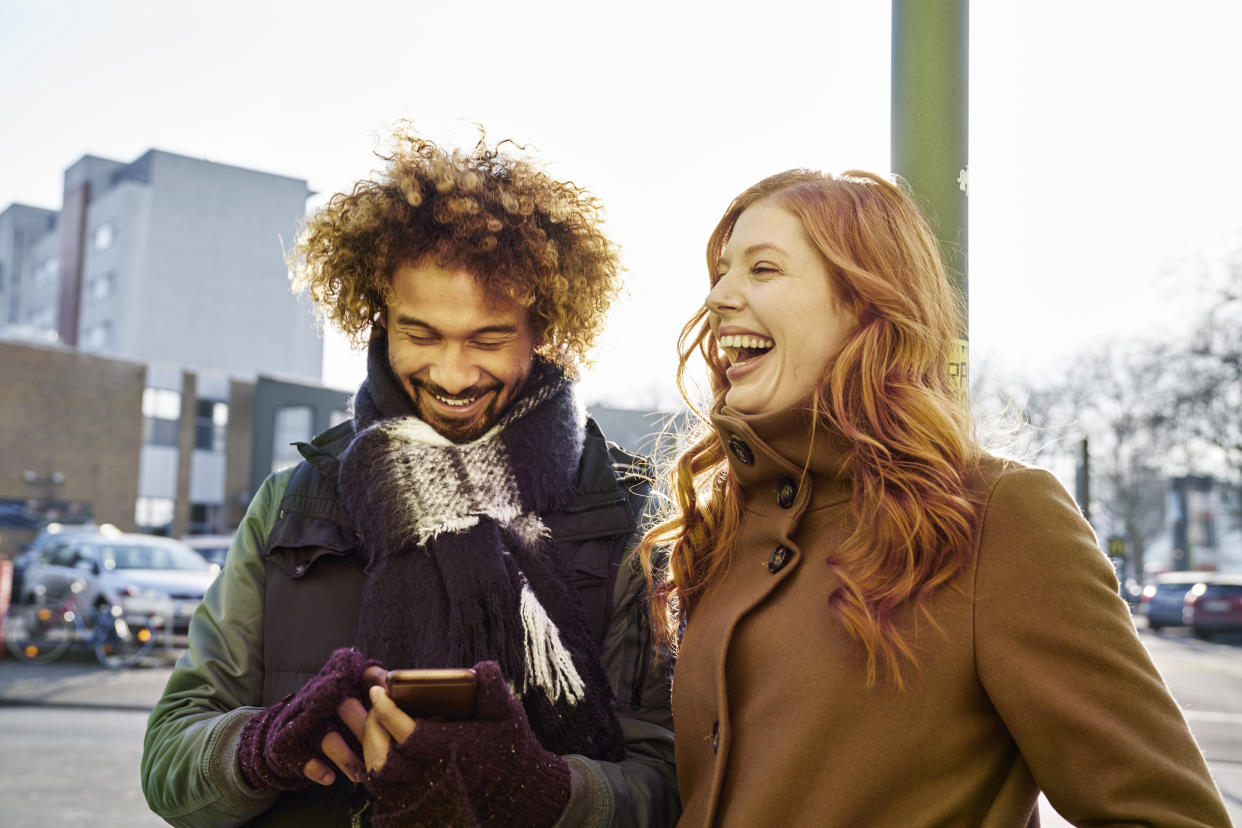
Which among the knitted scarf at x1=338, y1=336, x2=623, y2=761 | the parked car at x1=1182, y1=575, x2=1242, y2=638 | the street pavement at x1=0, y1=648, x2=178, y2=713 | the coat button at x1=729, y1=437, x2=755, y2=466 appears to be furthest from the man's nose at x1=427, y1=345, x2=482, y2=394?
the parked car at x1=1182, y1=575, x2=1242, y2=638

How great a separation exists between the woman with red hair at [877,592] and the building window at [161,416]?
36780mm

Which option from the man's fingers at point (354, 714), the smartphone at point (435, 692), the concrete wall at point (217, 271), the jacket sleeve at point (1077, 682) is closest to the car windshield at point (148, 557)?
the man's fingers at point (354, 714)

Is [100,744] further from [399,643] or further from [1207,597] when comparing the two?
[1207,597]

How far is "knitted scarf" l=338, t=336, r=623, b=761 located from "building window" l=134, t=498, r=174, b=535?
36766 millimetres

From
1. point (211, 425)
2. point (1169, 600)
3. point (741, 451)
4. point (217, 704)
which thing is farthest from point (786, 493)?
point (211, 425)

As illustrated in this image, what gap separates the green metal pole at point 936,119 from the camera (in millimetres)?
2326

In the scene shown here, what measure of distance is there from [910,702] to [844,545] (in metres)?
0.31

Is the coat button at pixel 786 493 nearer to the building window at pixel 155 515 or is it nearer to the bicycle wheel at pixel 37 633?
the bicycle wheel at pixel 37 633

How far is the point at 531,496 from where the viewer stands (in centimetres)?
261

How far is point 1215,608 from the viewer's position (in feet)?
81.9

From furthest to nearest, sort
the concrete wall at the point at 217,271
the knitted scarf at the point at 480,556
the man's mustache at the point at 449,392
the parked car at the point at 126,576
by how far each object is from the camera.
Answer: the concrete wall at the point at 217,271 < the parked car at the point at 126,576 < the man's mustache at the point at 449,392 < the knitted scarf at the point at 480,556

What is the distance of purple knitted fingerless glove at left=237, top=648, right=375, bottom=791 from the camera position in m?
1.94

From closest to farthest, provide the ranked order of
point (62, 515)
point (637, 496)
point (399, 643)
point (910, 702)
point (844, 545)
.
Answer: point (910, 702)
point (844, 545)
point (399, 643)
point (637, 496)
point (62, 515)

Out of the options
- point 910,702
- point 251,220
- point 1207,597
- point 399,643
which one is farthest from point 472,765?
point 251,220
